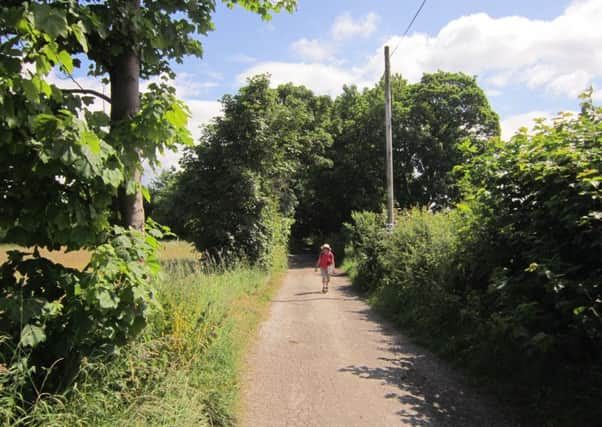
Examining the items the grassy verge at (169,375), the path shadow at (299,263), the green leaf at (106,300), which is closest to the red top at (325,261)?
the grassy verge at (169,375)

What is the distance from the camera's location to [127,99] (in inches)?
148

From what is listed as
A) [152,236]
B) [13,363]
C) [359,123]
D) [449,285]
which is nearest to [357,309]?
[449,285]

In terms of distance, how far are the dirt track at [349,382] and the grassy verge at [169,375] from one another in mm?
452

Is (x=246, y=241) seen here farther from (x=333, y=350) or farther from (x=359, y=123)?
(x=359, y=123)

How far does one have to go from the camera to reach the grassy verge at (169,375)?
3.05m

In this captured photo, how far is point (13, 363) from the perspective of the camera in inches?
110

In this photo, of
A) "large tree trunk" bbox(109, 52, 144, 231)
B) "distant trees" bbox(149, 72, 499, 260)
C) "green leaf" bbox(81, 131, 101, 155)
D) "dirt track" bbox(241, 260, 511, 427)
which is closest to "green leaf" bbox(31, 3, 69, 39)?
"green leaf" bbox(81, 131, 101, 155)

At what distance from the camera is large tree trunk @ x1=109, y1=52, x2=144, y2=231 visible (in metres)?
3.74

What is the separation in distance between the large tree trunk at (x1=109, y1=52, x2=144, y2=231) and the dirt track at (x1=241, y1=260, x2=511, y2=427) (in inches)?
101

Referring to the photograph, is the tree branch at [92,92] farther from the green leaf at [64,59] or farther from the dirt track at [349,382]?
the dirt track at [349,382]

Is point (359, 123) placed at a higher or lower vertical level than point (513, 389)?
higher

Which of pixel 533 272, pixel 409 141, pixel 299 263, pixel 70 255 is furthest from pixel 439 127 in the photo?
pixel 70 255

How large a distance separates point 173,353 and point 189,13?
3727mm

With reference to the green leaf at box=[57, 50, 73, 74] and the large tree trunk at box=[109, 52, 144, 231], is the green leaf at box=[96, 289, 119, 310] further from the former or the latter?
the green leaf at box=[57, 50, 73, 74]
